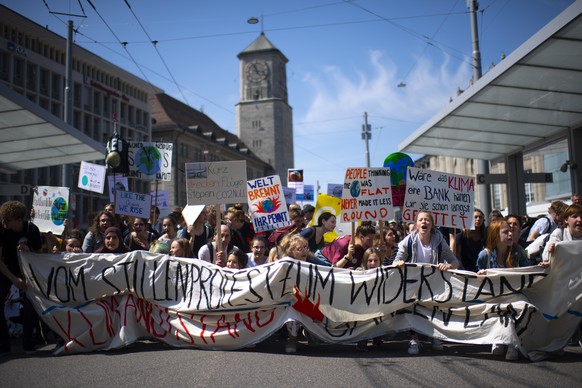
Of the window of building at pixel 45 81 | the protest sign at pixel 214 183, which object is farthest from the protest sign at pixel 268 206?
the window of building at pixel 45 81

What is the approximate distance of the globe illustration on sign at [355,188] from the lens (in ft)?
27.6

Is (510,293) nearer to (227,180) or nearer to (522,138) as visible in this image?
(227,180)

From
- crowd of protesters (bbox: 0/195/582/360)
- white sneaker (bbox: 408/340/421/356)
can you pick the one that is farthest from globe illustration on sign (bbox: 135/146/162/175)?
white sneaker (bbox: 408/340/421/356)

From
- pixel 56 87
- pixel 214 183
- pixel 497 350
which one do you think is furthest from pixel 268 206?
pixel 56 87

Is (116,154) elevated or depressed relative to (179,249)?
elevated

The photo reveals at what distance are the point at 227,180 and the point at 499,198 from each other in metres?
39.1

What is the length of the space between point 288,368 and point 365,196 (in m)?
3.51

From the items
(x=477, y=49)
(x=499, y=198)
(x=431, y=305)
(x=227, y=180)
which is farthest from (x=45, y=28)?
(x=431, y=305)

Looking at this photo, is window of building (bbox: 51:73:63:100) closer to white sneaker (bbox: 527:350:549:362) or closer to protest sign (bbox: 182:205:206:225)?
protest sign (bbox: 182:205:206:225)

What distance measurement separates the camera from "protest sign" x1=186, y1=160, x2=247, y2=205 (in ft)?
28.1

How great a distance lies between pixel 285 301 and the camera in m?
6.61

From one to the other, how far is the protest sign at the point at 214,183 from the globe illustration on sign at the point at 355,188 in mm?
1559

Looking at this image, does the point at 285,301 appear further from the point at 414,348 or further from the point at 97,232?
the point at 97,232

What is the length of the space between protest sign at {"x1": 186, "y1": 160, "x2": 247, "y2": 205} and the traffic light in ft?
12.7
